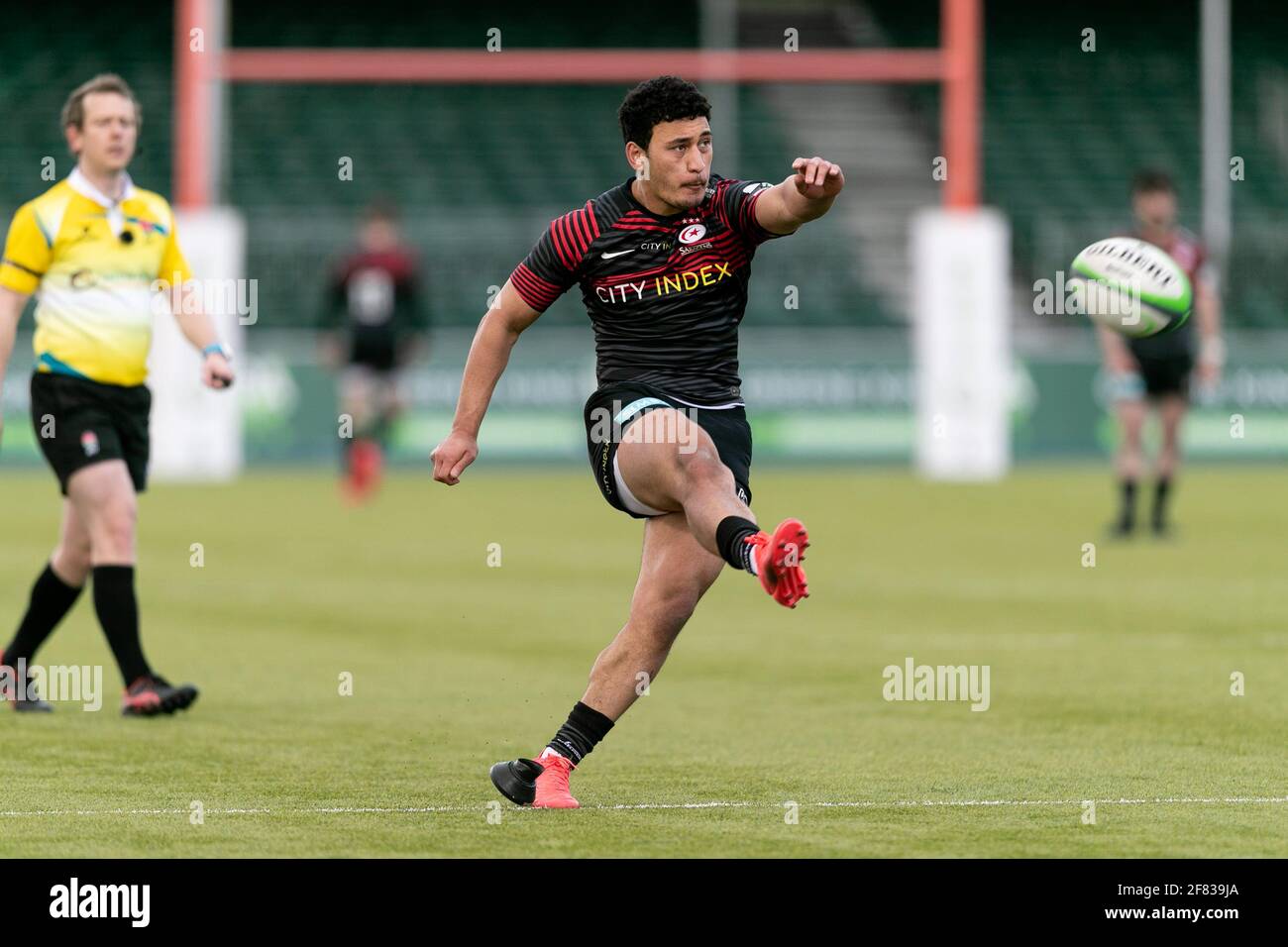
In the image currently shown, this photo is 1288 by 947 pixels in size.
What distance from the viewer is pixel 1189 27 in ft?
119

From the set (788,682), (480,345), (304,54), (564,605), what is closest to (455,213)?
(304,54)

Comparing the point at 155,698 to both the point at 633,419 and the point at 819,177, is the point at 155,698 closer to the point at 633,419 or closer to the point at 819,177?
the point at 633,419

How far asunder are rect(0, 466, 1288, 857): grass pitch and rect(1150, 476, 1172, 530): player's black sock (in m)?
0.47

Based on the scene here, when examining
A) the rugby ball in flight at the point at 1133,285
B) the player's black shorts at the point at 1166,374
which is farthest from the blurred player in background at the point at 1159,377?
the rugby ball in flight at the point at 1133,285

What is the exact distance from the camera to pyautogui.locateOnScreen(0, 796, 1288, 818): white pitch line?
6820 millimetres

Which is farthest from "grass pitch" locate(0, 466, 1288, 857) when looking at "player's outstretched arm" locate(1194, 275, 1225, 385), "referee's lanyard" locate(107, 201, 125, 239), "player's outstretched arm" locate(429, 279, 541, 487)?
"referee's lanyard" locate(107, 201, 125, 239)

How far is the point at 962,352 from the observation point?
26266 mm

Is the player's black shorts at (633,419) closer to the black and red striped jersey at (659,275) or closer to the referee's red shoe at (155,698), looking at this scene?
the black and red striped jersey at (659,275)

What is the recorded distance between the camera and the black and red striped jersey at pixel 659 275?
696cm

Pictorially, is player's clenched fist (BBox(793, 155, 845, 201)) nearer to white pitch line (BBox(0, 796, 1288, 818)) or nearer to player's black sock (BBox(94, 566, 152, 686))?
white pitch line (BBox(0, 796, 1288, 818))

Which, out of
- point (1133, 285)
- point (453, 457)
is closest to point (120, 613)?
point (453, 457)

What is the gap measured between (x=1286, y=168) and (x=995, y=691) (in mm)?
26539

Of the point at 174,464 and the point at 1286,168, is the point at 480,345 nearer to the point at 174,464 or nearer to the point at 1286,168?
the point at 174,464

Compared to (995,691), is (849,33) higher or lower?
higher
